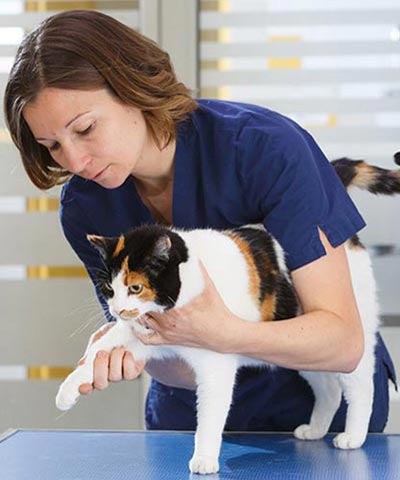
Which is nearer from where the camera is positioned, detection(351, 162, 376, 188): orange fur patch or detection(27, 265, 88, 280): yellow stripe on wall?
detection(351, 162, 376, 188): orange fur patch

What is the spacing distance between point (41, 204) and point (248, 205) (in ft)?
4.94

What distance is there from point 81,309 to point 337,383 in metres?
1.42

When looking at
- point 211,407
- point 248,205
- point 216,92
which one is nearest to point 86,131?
point 248,205

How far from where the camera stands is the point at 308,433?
5.44 ft

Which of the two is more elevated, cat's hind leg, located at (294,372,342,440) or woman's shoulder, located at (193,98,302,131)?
woman's shoulder, located at (193,98,302,131)

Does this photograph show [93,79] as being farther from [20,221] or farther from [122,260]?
[20,221]

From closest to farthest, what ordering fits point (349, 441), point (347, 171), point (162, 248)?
point (162, 248)
point (349, 441)
point (347, 171)

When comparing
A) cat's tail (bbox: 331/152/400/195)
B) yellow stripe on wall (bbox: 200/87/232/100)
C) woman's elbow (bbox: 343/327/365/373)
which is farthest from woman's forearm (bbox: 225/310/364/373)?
yellow stripe on wall (bbox: 200/87/232/100)

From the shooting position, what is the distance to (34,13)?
9.80 feet

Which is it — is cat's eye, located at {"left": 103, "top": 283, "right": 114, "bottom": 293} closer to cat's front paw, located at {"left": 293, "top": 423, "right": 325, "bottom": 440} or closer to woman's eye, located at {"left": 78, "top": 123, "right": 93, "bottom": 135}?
woman's eye, located at {"left": 78, "top": 123, "right": 93, "bottom": 135}

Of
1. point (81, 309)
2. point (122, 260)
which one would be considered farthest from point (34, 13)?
point (122, 260)

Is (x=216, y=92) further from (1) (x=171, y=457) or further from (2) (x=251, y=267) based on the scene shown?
(1) (x=171, y=457)

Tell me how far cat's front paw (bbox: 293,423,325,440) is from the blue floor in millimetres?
17

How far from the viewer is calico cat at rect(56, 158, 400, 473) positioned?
54.4 inches
